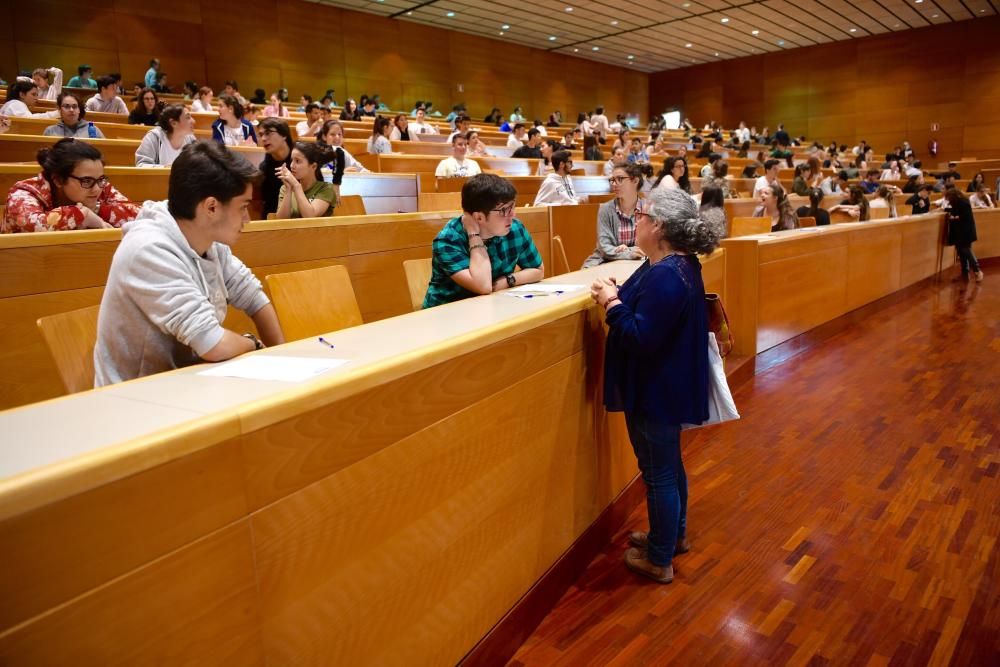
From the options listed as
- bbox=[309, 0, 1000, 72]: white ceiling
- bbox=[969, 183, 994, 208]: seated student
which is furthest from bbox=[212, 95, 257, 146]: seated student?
bbox=[309, 0, 1000, 72]: white ceiling

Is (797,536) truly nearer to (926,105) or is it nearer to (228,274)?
(228,274)

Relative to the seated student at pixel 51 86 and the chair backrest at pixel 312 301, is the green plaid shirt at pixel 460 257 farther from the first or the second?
the seated student at pixel 51 86

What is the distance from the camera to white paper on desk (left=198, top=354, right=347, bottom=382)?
1.18 m

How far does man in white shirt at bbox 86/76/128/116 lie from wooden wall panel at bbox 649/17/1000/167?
1683 cm

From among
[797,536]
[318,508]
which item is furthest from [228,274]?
[797,536]

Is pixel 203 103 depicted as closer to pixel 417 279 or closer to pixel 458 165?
pixel 458 165

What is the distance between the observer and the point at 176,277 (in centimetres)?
141

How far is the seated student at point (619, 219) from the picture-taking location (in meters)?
3.73

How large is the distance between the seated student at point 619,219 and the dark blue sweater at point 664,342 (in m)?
1.88

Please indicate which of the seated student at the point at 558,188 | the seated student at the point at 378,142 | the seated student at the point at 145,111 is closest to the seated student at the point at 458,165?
the seated student at the point at 378,142

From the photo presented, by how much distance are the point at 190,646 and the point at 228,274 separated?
104cm

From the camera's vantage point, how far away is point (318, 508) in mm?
1063

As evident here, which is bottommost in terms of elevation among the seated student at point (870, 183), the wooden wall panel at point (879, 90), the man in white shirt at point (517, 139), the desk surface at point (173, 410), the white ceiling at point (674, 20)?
the desk surface at point (173, 410)

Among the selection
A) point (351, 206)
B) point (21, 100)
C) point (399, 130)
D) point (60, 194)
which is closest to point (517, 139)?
point (399, 130)
